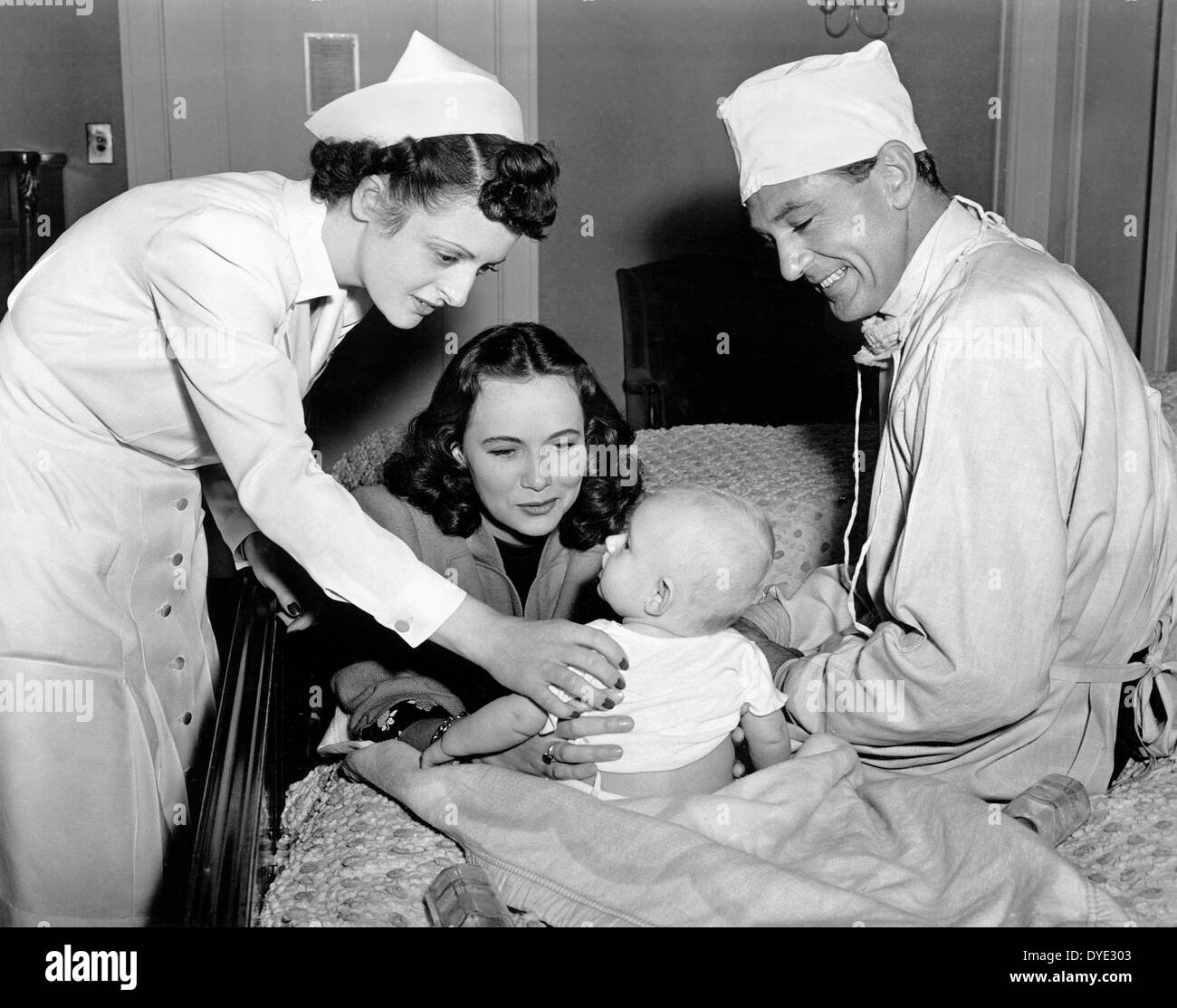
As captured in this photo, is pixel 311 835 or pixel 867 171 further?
pixel 867 171

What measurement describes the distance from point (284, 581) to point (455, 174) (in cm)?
69

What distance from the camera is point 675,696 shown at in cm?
135

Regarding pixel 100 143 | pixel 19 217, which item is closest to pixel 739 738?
pixel 19 217

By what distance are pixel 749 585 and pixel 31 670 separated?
89cm

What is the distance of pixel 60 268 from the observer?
1.47 meters

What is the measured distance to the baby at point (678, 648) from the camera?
133 cm

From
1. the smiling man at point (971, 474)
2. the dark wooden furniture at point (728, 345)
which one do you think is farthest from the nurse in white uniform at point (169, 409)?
the dark wooden furniture at point (728, 345)

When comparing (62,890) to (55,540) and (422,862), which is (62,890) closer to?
(55,540)

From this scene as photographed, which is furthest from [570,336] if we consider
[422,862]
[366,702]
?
[422,862]

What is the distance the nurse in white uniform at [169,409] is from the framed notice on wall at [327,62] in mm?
2070

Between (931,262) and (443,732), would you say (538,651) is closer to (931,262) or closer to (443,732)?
(443,732)

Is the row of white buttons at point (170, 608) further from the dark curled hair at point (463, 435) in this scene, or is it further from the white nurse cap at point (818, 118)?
the white nurse cap at point (818, 118)

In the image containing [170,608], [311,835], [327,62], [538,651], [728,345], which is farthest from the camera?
[728,345]

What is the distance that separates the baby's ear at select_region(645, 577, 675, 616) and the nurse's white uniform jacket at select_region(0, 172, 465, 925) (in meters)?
0.43
